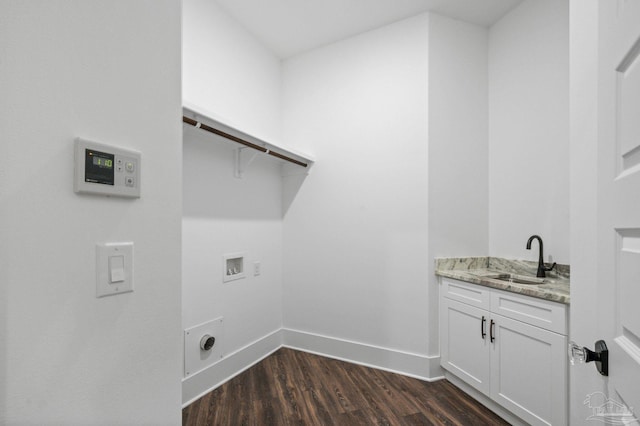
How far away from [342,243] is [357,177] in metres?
0.61

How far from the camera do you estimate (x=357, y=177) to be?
105 inches

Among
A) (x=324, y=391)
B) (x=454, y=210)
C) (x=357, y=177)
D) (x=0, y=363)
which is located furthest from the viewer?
(x=357, y=177)

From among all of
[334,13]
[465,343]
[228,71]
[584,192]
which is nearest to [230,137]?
[228,71]

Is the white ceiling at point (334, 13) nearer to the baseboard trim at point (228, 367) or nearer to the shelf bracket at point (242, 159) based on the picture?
the shelf bracket at point (242, 159)

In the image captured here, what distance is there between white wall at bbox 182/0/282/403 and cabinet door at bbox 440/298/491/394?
151 cm

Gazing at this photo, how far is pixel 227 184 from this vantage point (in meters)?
2.36

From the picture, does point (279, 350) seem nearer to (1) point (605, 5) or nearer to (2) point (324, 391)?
(2) point (324, 391)

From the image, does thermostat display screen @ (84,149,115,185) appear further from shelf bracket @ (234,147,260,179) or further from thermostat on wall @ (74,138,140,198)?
shelf bracket @ (234,147,260,179)

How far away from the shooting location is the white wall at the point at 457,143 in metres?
2.40

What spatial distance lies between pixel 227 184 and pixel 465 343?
209 cm

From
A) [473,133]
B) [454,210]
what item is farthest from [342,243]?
[473,133]

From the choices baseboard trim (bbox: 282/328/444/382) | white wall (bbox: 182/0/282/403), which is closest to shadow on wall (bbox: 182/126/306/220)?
white wall (bbox: 182/0/282/403)

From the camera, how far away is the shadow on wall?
6.78ft

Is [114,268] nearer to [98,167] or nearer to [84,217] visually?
[84,217]
